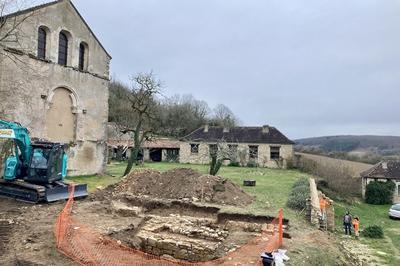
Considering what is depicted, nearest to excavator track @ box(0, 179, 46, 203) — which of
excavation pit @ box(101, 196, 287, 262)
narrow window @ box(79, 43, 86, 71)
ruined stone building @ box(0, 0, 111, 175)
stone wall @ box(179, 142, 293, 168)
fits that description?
excavation pit @ box(101, 196, 287, 262)

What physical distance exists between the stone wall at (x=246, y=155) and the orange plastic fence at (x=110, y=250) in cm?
3140

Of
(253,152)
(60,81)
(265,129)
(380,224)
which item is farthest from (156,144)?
(380,224)

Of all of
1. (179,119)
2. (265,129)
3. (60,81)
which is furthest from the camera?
(179,119)

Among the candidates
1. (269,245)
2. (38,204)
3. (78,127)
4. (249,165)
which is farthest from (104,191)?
(249,165)

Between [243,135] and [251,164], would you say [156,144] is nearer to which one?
[243,135]

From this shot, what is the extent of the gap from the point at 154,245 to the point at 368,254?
9744 millimetres

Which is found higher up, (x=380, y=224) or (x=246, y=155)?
(x=246, y=155)

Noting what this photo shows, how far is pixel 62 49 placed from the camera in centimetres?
2617

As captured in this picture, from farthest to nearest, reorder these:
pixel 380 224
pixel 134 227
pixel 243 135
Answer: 1. pixel 243 135
2. pixel 380 224
3. pixel 134 227

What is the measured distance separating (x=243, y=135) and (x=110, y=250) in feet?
124

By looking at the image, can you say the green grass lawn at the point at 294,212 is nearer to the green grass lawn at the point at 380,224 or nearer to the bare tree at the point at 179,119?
the green grass lawn at the point at 380,224

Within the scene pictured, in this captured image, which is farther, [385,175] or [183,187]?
[385,175]

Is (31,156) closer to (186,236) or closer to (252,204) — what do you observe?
(186,236)

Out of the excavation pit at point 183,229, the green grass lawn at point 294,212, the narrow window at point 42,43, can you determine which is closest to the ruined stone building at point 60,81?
the narrow window at point 42,43
